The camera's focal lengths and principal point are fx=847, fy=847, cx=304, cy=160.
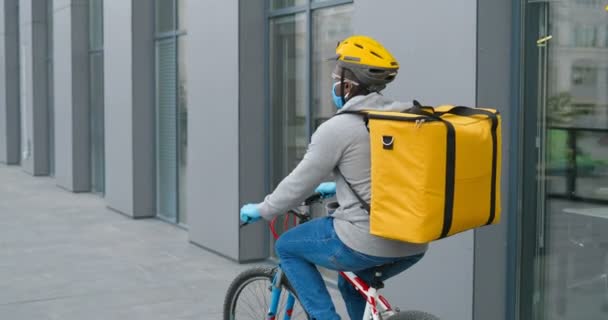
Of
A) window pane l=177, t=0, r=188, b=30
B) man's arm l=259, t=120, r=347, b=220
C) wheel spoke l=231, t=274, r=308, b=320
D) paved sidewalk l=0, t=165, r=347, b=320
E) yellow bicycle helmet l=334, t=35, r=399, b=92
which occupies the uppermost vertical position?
window pane l=177, t=0, r=188, b=30

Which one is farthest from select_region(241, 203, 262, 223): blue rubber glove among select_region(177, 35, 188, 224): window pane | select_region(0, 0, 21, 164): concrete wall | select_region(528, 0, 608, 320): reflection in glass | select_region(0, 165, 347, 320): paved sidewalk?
select_region(0, 0, 21, 164): concrete wall

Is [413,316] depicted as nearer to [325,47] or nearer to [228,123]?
[325,47]

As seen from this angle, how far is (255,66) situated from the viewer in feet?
28.9

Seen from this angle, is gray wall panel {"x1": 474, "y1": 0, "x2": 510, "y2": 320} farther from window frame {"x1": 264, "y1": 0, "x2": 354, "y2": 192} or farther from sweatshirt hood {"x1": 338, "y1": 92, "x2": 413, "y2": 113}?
window frame {"x1": 264, "y1": 0, "x2": 354, "y2": 192}

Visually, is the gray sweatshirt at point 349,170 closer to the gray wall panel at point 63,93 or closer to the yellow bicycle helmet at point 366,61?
the yellow bicycle helmet at point 366,61

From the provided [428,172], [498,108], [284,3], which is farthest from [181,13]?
[428,172]

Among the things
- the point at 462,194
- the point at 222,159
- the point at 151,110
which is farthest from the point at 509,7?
the point at 151,110

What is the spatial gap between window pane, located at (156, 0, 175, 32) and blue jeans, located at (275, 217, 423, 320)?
25.7 feet

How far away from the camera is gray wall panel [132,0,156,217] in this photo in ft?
39.2

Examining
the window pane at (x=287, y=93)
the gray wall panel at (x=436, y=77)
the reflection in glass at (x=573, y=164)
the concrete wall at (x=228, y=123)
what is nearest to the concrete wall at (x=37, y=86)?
the concrete wall at (x=228, y=123)

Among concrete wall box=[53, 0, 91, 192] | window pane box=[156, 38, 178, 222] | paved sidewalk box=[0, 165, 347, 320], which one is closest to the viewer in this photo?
paved sidewalk box=[0, 165, 347, 320]

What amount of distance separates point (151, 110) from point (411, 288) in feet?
22.9

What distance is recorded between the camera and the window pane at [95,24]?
14.9 m

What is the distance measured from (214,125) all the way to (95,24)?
670 cm
